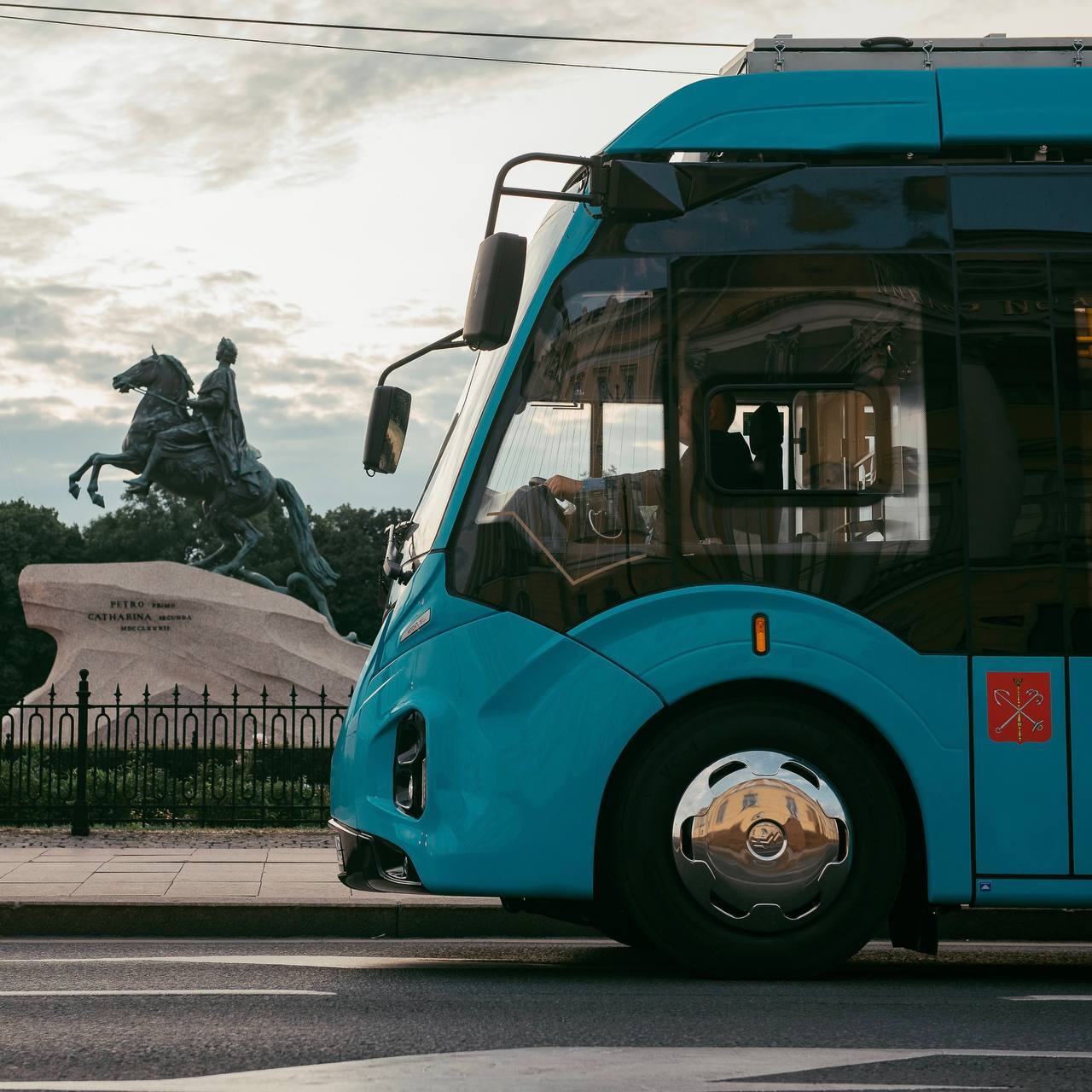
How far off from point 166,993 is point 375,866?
920mm

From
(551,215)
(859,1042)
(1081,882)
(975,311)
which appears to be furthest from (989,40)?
(859,1042)

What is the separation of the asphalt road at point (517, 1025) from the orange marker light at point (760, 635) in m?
1.22

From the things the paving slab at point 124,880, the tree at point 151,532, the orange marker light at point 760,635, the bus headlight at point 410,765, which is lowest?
the paving slab at point 124,880

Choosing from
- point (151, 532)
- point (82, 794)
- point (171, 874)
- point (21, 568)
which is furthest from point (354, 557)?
point (171, 874)

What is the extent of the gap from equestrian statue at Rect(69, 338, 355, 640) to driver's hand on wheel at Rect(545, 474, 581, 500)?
21.3 meters

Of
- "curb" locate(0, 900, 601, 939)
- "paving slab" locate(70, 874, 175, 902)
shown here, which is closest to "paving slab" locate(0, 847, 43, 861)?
"paving slab" locate(70, 874, 175, 902)

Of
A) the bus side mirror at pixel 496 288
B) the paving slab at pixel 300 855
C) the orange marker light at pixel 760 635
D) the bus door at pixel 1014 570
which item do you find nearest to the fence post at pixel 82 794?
the paving slab at pixel 300 855

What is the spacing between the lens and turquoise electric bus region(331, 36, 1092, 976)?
5.91m

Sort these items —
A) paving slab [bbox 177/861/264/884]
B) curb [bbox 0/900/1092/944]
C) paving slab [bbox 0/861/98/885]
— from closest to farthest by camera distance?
1. curb [bbox 0/900/1092/944]
2. paving slab [bbox 0/861/98/885]
3. paving slab [bbox 177/861/264/884]

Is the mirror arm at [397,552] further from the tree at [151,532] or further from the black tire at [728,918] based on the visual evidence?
the tree at [151,532]

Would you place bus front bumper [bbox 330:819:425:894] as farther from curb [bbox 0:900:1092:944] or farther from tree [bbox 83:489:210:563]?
tree [bbox 83:489:210:563]

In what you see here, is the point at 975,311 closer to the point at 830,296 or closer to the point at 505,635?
the point at 830,296

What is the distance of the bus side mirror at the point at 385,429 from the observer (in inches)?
284

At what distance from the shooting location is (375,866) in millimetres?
6145
